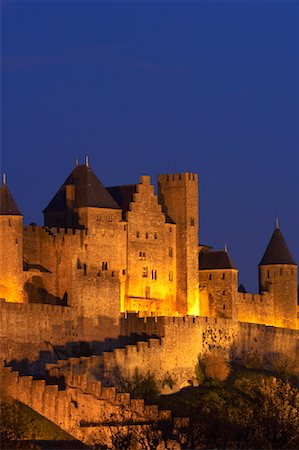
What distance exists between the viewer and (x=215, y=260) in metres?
120

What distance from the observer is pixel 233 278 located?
11869cm

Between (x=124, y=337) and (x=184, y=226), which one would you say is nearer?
(x=124, y=337)

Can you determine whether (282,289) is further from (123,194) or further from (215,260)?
(123,194)

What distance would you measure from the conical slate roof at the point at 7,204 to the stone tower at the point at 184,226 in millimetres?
14591

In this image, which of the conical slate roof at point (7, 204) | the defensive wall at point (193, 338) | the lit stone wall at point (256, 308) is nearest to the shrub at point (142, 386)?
the defensive wall at point (193, 338)

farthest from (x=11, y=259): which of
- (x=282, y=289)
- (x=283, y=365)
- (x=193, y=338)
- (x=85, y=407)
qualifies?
(x=282, y=289)

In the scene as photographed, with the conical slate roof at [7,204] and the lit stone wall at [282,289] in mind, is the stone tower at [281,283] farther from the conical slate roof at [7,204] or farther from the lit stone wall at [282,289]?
the conical slate roof at [7,204]

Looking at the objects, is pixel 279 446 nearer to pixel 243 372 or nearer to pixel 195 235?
pixel 243 372

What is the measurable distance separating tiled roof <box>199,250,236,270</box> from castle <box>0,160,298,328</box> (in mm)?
55

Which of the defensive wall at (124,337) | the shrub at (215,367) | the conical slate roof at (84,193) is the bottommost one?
the shrub at (215,367)

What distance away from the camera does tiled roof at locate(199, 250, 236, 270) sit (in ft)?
390

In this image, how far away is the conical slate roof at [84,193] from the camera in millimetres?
112062

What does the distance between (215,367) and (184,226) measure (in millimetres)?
11841

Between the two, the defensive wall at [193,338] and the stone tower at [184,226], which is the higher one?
the stone tower at [184,226]
